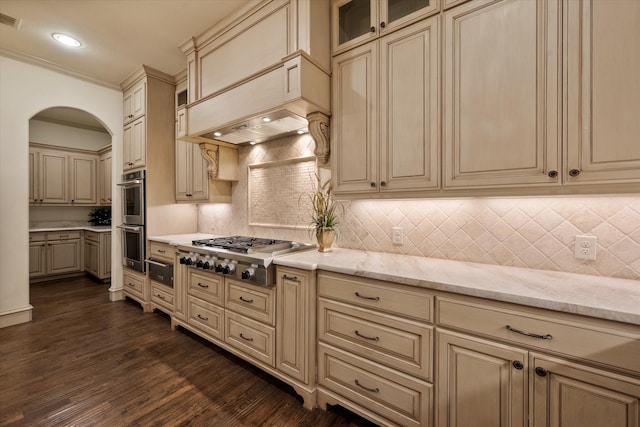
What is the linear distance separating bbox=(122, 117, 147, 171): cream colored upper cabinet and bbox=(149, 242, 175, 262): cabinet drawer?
1.02 m

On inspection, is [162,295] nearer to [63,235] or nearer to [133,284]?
[133,284]

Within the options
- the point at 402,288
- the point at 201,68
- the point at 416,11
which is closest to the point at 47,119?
the point at 201,68

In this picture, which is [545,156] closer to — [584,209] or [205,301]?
[584,209]

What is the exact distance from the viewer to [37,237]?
4.45 metres

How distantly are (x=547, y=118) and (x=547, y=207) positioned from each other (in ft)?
1.69

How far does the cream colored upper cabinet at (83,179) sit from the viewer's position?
5086mm

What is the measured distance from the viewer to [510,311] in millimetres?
1130

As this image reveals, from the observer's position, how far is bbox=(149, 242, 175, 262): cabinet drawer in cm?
288

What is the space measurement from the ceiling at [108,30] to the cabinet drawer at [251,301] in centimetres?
229

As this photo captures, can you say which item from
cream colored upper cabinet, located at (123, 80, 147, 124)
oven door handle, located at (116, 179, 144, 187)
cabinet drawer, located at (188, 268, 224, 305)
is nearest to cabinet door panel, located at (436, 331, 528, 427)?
cabinet drawer, located at (188, 268, 224, 305)

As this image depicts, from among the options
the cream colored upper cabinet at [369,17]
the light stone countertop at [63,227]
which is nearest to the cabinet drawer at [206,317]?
the cream colored upper cabinet at [369,17]

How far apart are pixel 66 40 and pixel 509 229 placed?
13.9 feet

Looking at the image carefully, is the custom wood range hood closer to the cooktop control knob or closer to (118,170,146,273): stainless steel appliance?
the cooktop control knob

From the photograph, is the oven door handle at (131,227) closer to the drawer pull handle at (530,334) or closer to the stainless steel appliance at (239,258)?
the stainless steel appliance at (239,258)
